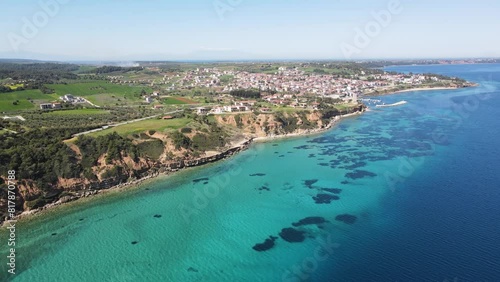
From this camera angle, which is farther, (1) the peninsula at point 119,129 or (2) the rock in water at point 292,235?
(1) the peninsula at point 119,129

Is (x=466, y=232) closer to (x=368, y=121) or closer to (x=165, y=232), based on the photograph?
(x=165, y=232)

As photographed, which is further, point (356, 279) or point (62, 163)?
point (62, 163)

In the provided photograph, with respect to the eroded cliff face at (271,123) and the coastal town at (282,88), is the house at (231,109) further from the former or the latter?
the eroded cliff face at (271,123)

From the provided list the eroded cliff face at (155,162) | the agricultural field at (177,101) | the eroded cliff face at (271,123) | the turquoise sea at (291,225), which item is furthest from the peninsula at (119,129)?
the turquoise sea at (291,225)

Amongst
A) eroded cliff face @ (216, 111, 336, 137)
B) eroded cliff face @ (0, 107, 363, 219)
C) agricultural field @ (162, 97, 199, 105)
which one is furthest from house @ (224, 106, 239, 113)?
agricultural field @ (162, 97, 199, 105)

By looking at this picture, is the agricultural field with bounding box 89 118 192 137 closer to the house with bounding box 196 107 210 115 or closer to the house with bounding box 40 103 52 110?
the house with bounding box 196 107 210 115

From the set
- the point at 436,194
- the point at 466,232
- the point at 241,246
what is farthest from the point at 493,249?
the point at 241,246
